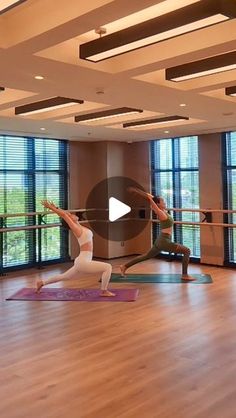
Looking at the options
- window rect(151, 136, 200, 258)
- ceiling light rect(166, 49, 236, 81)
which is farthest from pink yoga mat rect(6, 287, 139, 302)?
ceiling light rect(166, 49, 236, 81)

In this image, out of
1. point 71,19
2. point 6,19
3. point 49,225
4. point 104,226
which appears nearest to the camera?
point 71,19

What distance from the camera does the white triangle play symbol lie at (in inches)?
370

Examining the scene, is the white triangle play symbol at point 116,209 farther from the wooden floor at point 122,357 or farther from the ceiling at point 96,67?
the wooden floor at point 122,357

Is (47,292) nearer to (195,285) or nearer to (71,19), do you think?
(195,285)

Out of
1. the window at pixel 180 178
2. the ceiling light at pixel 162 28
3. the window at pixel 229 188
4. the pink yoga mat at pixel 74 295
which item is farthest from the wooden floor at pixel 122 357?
the window at pixel 180 178

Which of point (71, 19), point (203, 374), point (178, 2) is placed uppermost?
point (178, 2)

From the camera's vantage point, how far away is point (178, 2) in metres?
2.94

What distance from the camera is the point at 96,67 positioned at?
3.90 meters

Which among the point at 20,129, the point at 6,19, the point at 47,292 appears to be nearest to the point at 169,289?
the point at 47,292

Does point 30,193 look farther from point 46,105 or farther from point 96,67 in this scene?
point 96,67

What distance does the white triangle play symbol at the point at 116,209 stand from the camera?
370 inches

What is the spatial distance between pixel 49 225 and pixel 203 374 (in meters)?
5.38

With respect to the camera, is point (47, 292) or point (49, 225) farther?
point (49, 225)
